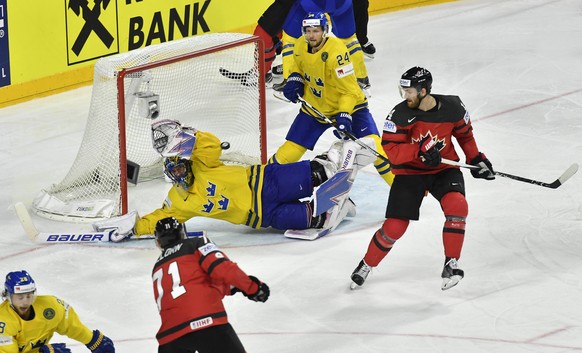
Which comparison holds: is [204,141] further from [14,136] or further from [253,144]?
[14,136]

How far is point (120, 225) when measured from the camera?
700 centimetres

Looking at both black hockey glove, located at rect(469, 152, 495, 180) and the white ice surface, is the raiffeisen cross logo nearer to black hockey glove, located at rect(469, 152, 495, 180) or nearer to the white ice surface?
the white ice surface

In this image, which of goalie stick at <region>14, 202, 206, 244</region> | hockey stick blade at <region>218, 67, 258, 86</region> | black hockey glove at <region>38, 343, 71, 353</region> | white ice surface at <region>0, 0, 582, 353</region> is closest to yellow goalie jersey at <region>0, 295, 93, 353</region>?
black hockey glove at <region>38, 343, 71, 353</region>

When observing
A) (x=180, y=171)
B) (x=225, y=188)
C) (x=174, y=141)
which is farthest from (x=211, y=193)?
(x=174, y=141)

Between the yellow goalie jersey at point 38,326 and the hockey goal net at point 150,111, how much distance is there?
6.54 feet

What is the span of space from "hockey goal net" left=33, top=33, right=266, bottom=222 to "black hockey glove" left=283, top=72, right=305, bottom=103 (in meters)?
0.42

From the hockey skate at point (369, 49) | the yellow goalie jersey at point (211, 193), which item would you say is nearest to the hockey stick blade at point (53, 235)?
the yellow goalie jersey at point (211, 193)

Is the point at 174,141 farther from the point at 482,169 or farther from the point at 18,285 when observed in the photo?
the point at 18,285

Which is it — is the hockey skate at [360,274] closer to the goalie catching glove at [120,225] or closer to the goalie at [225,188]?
the goalie at [225,188]

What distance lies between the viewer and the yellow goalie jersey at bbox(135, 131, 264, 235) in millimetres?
6867

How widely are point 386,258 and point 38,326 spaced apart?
83.1 inches

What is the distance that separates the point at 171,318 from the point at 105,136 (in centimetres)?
254

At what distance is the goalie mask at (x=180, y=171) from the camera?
22.4 ft

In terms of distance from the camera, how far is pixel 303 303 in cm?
632
